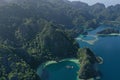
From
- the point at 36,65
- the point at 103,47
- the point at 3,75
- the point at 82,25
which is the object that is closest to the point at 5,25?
the point at 36,65

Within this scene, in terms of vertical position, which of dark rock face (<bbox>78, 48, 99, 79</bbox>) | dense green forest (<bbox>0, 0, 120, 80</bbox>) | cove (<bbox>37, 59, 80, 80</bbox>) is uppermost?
Answer: dense green forest (<bbox>0, 0, 120, 80</bbox>)

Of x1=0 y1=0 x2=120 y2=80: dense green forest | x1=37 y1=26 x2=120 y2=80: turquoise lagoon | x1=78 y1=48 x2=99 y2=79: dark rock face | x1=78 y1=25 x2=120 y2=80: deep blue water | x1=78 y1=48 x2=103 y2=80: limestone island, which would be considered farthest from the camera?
x1=78 y1=25 x2=120 y2=80: deep blue water

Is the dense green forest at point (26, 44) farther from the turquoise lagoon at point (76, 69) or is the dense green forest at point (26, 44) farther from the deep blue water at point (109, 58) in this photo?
the deep blue water at point (109, 58)

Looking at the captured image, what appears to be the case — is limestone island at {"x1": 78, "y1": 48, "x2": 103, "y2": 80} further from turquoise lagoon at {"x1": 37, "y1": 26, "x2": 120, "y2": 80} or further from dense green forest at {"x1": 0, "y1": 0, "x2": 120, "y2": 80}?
dense green forest at {"x1": 0, "y1": 0, "x2": 120, "y2": 80}

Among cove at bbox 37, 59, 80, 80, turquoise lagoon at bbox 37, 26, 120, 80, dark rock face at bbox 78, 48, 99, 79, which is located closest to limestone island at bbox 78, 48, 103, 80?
dark rock face at bbox 78, 48, 99, 79

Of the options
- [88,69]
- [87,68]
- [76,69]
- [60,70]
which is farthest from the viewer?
[60,70]

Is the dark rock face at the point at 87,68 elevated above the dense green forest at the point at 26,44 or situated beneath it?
situated beneath

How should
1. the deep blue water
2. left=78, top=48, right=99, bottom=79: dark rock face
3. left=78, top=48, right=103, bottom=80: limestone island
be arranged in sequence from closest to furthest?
left=78, top=48, right=103, bottom=80: limestone island, left=78, top=48, right=99, bottom=79: dark rock face, the deep blue water

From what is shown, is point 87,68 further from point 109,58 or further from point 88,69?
point 109,58

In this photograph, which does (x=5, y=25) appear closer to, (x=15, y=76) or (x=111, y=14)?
(x=15, y=76)

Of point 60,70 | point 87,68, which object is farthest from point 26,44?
point 87,68

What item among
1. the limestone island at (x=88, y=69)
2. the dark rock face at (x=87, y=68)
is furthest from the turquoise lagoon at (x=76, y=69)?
the dark rock face at (x=87, y=68)
